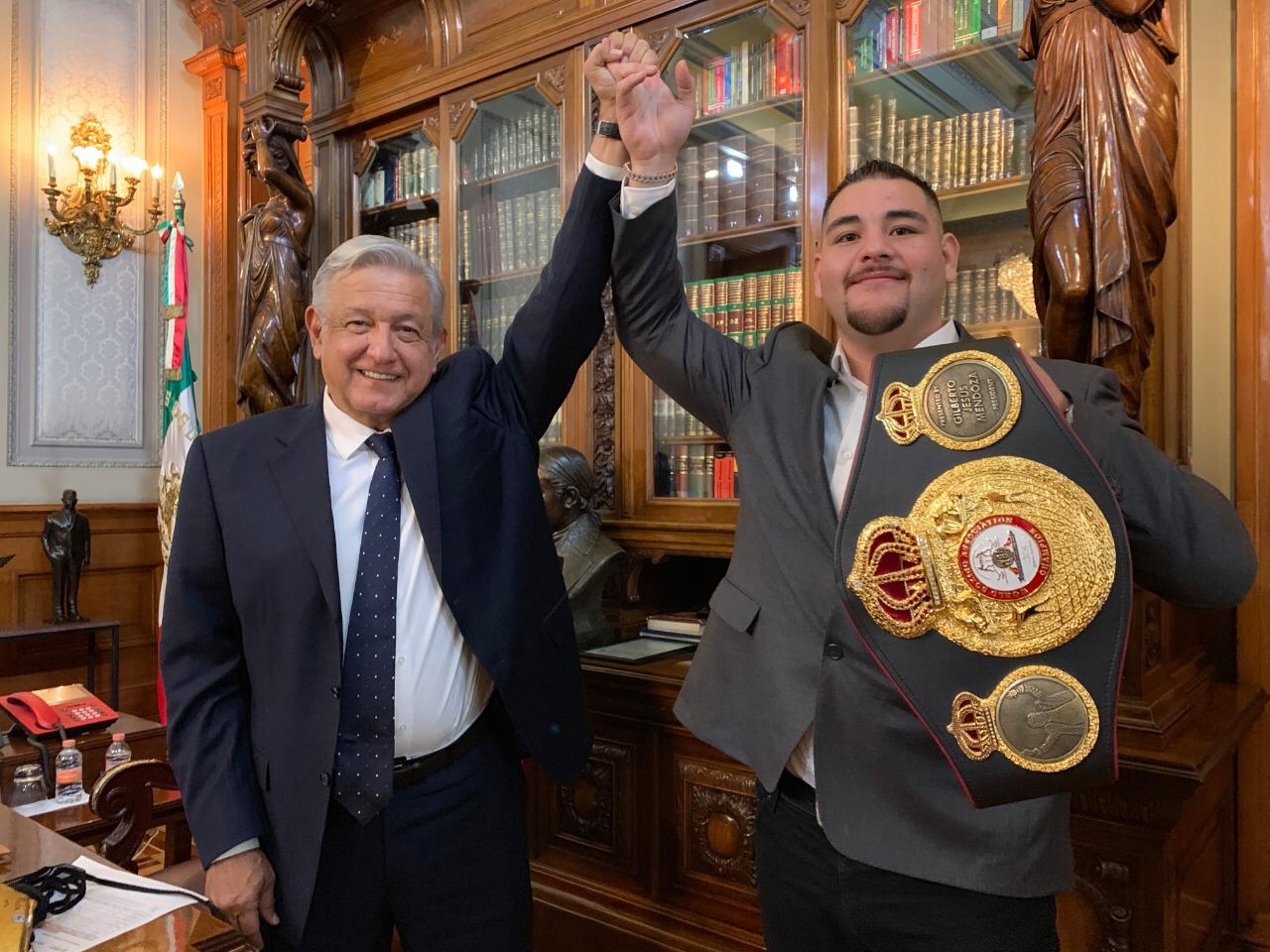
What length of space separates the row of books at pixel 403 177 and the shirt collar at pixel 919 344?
7.80 feet

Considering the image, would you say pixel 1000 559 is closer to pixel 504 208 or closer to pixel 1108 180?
pixel 1108 180

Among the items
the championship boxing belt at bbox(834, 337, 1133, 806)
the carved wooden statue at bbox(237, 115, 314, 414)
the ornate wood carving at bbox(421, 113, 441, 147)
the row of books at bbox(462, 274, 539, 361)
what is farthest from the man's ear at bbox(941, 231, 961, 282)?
the carved wooden statue at bbox(237, 115, 314, 414)

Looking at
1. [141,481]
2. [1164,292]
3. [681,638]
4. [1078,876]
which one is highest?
[1164,292]

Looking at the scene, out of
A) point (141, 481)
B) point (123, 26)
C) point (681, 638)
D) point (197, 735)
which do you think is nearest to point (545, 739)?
point (197, 735)

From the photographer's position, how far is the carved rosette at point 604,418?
273cm

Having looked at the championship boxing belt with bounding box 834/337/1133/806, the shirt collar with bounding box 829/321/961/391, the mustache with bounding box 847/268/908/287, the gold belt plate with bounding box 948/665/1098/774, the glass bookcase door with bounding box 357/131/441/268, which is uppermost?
the glass bookcase door with bounding box 357/131/441/268

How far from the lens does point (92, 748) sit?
2.42 metres

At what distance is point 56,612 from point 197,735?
3539 millimetres

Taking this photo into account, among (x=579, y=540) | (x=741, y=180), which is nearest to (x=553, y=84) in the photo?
(x=741, y=180)

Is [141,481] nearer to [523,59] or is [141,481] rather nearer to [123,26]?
[123,26]

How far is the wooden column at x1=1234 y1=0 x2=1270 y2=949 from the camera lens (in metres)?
2.08

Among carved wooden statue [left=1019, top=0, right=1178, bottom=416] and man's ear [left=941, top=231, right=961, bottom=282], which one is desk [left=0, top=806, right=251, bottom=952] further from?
carved wooden statue [left=1019, top=0, right=1178, bottom=416]

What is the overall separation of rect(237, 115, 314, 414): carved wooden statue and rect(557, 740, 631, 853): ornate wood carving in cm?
188

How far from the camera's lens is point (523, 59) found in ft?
9.50
